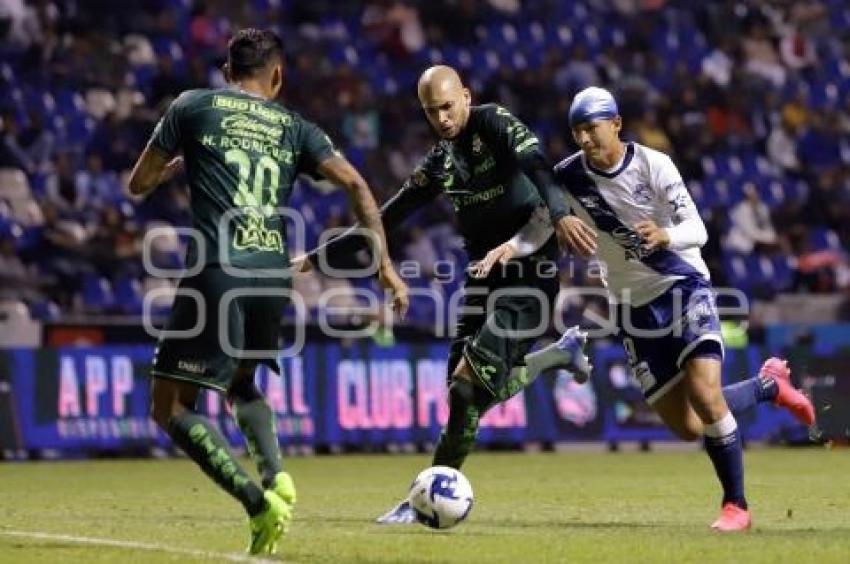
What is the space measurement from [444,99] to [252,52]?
2176 millimetres

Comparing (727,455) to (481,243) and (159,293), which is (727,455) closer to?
(481,243)

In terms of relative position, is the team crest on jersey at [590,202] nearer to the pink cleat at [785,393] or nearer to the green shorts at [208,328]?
the pink cleat at [785,393]

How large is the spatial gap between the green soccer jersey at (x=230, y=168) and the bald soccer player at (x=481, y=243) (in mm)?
2127

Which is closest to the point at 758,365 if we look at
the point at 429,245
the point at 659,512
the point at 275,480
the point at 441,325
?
the point at 441,325

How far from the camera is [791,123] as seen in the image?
28.3 metres

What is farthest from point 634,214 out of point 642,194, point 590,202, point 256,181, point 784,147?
point 784,147

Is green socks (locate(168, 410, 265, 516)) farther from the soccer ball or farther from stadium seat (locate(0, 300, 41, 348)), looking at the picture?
stadium seat (locate(0, 300, 41, 348))

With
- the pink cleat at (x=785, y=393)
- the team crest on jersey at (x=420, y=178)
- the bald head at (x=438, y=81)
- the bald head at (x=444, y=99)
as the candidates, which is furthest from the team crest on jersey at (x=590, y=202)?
the pink cleat at (x=785, y=393)

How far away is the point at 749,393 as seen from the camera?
11234mm

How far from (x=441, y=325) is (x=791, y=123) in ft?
32.6

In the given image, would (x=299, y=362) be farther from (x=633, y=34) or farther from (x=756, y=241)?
(x=633, y=34)

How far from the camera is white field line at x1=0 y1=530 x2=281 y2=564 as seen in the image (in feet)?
26.8

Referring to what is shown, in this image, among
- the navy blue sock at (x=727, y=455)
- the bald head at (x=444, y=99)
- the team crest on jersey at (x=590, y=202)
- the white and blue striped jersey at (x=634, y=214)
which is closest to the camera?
the navy blue sock at (x=727, y=455)

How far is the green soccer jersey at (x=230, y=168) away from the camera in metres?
8.49
